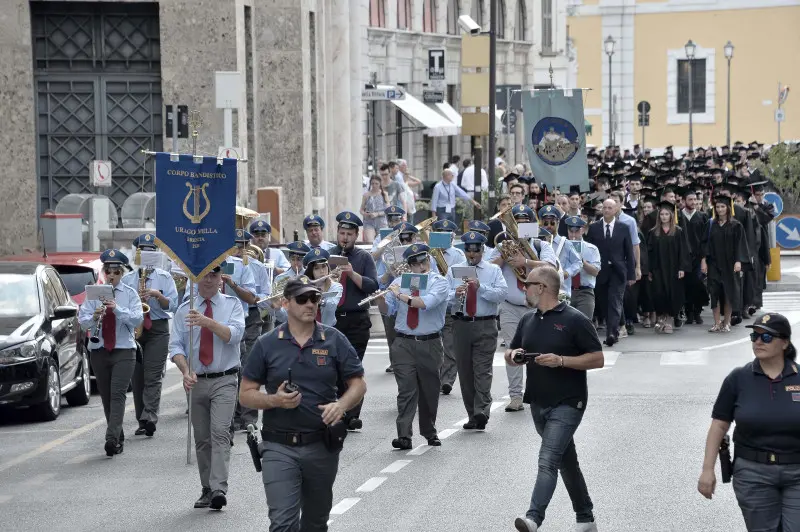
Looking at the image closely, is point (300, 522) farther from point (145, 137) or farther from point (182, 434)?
point (145, 137)

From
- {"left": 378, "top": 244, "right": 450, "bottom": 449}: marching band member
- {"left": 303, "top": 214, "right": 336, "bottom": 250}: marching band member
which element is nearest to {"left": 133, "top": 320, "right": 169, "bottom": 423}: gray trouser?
Answer: {"left": 303, "top": 214, "right": 336, "bottom": 250}: marching band member

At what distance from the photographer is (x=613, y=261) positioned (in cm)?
2364

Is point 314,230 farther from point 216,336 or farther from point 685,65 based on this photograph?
point 685,65

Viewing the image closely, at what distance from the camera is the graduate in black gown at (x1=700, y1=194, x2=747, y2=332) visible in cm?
2528

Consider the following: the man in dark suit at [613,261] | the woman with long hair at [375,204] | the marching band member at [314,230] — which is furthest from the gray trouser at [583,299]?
the woman with long hair at [375,204]

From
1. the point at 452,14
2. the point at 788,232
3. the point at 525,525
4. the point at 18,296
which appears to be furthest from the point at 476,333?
the point at 452,14

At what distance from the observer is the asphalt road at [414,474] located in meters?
12.1

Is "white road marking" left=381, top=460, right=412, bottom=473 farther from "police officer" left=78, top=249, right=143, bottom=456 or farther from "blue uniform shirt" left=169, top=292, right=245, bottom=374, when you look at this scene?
"police officer" left=78, top=249, right=143, bottom=456

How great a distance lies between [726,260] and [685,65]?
193 ft

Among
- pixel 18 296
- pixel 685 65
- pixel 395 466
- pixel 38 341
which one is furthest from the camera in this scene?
pixel 685 65

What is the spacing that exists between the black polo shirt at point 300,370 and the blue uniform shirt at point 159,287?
22.0ft

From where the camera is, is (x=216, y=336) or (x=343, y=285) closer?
(x=216, y=336)

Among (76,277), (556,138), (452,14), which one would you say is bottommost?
(76,277)

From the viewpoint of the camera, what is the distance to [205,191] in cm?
1453
